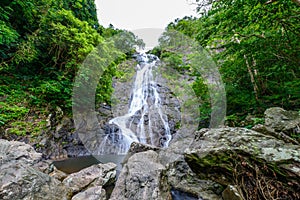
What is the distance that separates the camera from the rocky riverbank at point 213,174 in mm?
1479

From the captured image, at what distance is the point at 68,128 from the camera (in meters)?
6.53

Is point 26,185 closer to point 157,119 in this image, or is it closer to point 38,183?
point 38,183

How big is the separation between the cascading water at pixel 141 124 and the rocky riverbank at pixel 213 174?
4844mm

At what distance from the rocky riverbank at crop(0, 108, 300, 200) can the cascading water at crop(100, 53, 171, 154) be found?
15.9ft

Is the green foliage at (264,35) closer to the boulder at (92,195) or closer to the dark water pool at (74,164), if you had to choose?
the boulder at (92,195)

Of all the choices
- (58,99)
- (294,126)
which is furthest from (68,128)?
(294,126)

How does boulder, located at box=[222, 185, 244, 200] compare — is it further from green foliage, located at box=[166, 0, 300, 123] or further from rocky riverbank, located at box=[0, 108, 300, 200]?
green foliage, located at box=[166, 0, 300, 123]

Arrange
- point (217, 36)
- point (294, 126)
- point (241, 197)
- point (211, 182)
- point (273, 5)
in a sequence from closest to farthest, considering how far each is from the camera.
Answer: point (241, 197) → point (211, 182) → point (294, 126) → point (273, 5) → point (217, 36)

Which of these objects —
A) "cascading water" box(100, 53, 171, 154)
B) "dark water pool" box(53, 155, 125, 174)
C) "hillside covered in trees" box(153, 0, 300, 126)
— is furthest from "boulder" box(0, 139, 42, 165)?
"hillside covered in trees" box(153, 0, 300, 126)

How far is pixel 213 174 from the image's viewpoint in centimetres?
193

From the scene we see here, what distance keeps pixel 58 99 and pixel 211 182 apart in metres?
6.65

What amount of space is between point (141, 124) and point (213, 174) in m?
7.21

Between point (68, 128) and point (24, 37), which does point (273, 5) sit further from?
point (24, 37)

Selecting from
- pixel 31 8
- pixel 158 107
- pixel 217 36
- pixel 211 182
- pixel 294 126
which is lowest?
pixel 211 182
